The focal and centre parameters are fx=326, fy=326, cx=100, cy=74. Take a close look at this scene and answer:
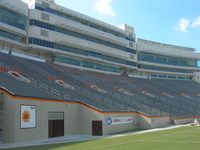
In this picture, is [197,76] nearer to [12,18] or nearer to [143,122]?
[143,122]

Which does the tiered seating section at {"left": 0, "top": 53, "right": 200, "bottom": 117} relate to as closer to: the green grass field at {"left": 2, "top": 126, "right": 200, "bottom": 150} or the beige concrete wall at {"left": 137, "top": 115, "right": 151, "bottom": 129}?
the beige concrete wall at {"left": 137, "top": 115, "right": 151, "bottom": 129}

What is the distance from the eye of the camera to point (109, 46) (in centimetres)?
7475

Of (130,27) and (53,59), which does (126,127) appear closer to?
(53,59)

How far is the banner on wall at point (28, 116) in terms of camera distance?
31.0 meters

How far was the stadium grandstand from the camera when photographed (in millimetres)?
33812

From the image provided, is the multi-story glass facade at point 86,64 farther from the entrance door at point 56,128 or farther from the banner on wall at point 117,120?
the entrance door at point 56,128

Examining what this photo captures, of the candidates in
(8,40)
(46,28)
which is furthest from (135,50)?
(8,40)

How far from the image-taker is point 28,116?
3177cm

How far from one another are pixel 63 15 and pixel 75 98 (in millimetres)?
27657

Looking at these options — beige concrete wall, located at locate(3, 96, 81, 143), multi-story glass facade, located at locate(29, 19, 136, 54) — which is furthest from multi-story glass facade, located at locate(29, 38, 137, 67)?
beige concrete wall, located at locate(3, 96, 81, 143)

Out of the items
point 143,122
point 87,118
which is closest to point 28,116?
point 87,118

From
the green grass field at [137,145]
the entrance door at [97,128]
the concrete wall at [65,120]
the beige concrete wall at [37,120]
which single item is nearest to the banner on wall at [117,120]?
the concrete wall at [65,120]

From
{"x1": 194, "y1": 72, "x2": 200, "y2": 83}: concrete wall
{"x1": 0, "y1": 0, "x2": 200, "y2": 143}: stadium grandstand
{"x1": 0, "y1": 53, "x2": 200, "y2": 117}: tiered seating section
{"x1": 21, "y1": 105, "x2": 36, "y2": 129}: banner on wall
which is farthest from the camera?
{"x1": 194, "y1": 72, "x2": 200, "y2": 83}: concrete wall

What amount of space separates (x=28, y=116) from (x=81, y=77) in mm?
27616
